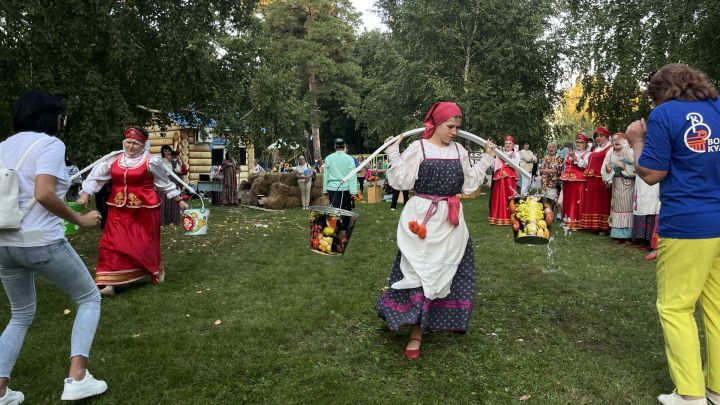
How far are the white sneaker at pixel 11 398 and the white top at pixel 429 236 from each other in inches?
113

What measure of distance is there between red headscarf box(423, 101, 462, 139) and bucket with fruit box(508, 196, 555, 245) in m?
0.91

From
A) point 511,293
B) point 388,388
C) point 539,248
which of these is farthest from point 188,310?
point 539,248

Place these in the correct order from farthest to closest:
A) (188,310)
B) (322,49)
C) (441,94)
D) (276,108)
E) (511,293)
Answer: (322,49) < (441,94) < (276,108) < (511,293) < (188,310)

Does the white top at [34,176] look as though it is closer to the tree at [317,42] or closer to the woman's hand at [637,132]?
the woman's hand at [637,132]

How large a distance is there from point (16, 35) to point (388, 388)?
6592 millimetres

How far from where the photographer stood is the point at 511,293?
6.44 m

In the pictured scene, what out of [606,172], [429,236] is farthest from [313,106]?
[429,236]

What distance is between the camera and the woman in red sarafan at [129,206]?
21.3 feet

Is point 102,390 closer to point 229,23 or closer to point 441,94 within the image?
point 229,23

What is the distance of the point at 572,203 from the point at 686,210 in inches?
321

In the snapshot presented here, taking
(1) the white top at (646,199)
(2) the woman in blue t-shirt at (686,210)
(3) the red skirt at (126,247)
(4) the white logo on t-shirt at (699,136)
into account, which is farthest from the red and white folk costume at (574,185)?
(3) the red skirt at (126,247)

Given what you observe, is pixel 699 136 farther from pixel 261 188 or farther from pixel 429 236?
pixel 261 188

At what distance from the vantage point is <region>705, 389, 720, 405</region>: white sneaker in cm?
354

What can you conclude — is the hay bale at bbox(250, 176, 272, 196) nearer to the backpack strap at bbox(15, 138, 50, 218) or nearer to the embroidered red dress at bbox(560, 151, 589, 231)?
the embroidered red dress at bbox(560, 151, 589, 231)
